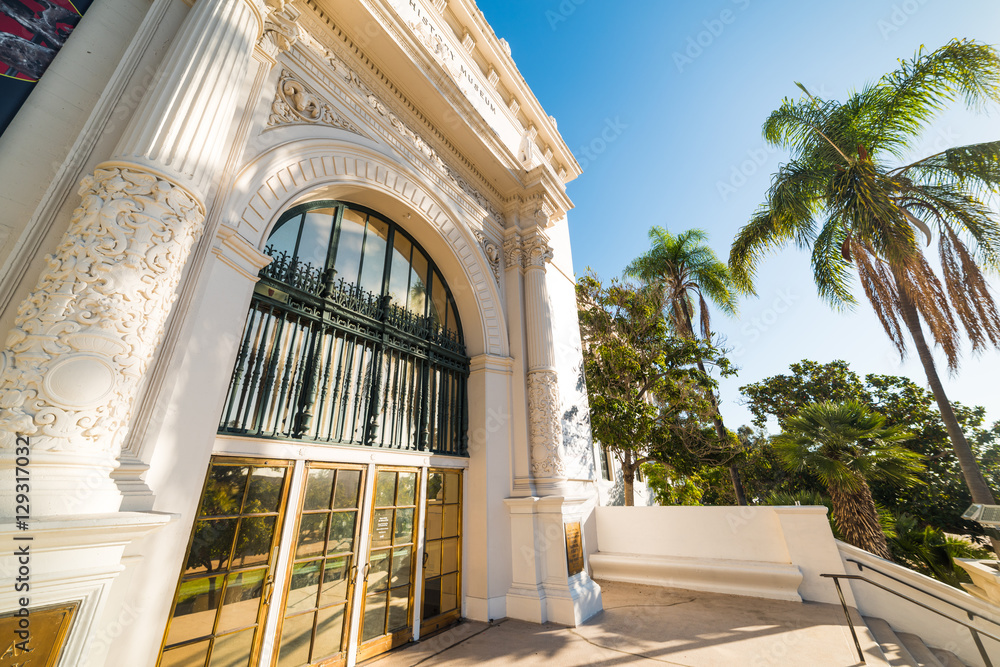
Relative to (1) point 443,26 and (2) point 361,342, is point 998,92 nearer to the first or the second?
(1) point 443,26

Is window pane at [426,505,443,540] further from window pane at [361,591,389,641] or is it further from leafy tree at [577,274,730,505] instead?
leafy tree at [577,274,730,505]

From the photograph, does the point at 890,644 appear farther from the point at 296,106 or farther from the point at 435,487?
the point at 296,106

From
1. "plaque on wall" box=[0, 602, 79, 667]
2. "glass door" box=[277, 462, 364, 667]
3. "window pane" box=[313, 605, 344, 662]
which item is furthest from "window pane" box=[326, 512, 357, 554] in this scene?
"plaque on wall" box=[0, 602, 79, 667]

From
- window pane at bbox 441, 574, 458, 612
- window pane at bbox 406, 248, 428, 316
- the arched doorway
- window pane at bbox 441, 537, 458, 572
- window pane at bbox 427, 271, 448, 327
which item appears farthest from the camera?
window pane at bbox 427, 271, 448, 327

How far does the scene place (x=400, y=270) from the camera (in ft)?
20.6

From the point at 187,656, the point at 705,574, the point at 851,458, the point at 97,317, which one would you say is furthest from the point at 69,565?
the point at 851,458

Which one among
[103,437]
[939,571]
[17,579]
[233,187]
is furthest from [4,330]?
[939,571]

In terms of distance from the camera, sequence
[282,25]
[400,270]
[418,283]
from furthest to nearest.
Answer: [418,283], [400,270], [282,25]

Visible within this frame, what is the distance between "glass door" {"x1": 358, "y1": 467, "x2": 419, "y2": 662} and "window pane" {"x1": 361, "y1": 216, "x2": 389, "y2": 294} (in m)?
2.57

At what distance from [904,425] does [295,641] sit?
65.0 ft

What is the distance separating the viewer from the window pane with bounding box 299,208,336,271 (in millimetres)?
4828

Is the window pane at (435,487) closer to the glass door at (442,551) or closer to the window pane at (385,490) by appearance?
the glass door at (442,551)

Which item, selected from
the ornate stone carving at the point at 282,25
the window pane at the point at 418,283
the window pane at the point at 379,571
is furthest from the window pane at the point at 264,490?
the ornate stone carving at the point at 282,25

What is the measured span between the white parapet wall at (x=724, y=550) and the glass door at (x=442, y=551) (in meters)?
3.33
